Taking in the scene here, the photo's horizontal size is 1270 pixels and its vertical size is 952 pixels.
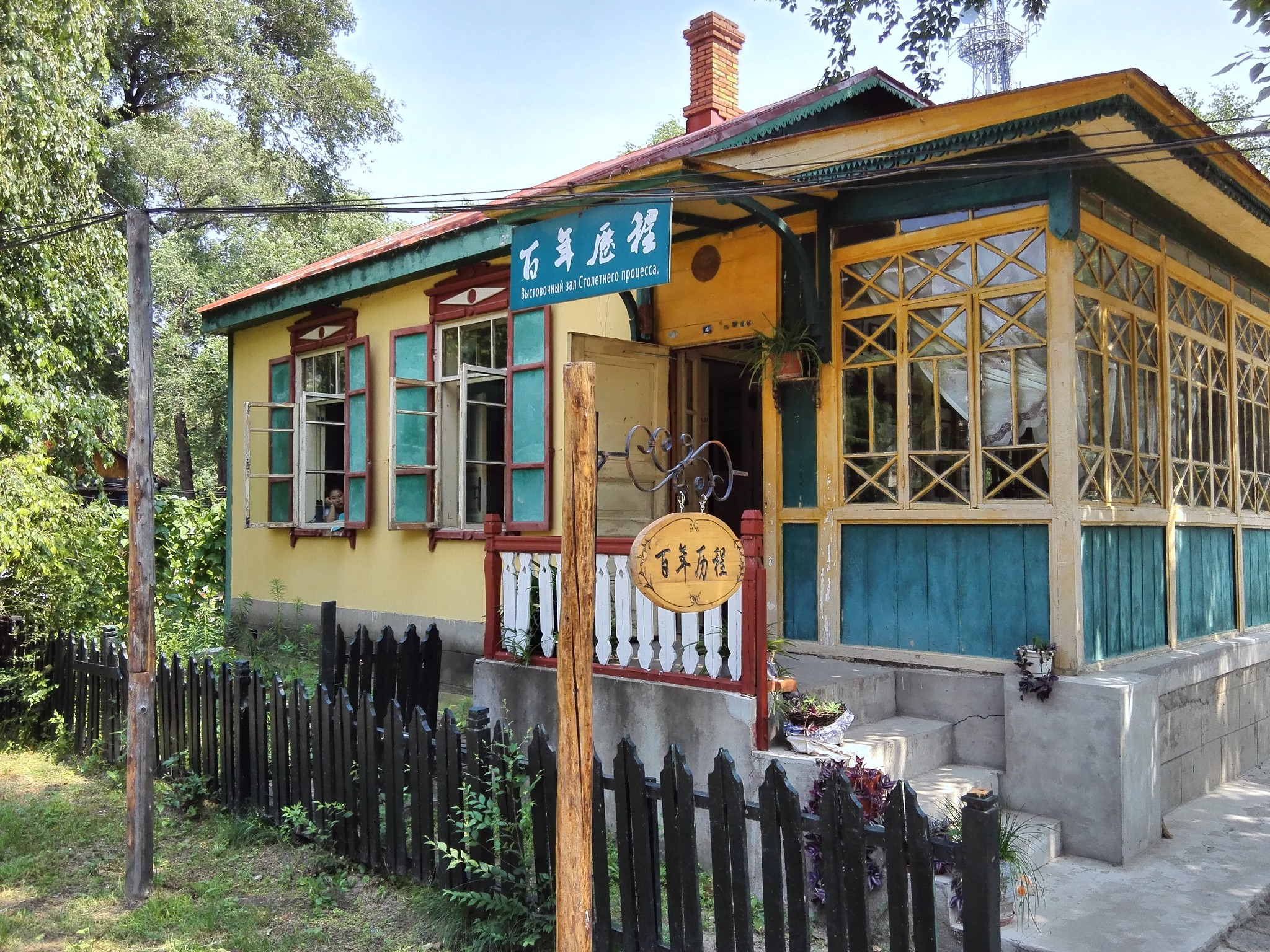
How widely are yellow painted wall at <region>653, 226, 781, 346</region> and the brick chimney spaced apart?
2.89 metres

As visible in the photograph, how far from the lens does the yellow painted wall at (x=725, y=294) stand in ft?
22.2

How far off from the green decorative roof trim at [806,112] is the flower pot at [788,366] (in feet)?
4.46

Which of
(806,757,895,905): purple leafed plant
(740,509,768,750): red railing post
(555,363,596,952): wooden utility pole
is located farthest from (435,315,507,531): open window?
(555,363,596,952): wooden utility pole

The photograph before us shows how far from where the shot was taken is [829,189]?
6223mm

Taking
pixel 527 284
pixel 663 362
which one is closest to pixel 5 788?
pixel 527 284

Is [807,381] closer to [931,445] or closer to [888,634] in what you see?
[931,445]

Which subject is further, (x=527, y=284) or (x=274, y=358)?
(x=274, y=358)

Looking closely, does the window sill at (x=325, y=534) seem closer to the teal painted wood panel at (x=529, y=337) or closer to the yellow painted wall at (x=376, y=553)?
the yellow painted wall at (x=376, y=553)

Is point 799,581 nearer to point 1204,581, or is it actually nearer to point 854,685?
point 854,685

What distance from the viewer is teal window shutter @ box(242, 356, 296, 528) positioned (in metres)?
10.5

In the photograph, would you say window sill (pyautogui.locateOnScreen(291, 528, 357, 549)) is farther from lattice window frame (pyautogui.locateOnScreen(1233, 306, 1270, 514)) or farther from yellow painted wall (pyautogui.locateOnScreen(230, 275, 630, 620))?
lattice window frame (pyautogui.locateOnScreen(1233, 306, 1270, 514))

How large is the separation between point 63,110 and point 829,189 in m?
5.90

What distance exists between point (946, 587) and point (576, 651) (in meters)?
3.52

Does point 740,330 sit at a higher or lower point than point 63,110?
lower
